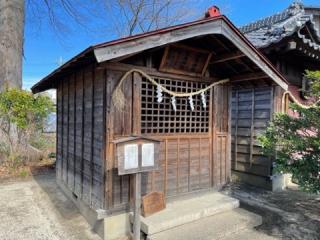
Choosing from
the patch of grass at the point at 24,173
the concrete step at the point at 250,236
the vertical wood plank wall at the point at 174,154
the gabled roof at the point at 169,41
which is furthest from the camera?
the patch of grass at the point at 24,173

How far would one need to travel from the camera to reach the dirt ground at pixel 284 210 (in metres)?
4.28

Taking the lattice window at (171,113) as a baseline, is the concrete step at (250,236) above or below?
below

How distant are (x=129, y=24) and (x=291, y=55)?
42.2ft

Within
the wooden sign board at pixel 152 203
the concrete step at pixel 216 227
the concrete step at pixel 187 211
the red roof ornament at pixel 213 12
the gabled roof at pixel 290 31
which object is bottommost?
the concrete step at pixel 216 227

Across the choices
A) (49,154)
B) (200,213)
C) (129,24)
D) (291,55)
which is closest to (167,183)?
(200,213)

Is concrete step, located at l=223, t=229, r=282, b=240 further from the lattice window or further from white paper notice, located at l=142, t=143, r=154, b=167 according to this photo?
the lattice window

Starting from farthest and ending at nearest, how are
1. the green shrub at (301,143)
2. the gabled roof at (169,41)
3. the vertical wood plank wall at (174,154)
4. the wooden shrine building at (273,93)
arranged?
1. the wooden shrine building at (273,93)
2. the vertical wood plank wall at (174,154)
3. the green shrub at (301,143)
4. the gabled roof at (169,41)

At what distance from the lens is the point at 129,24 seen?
17.4 metres

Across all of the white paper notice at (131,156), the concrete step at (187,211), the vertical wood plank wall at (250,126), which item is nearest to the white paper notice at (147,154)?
the white paper notice at (131,156)

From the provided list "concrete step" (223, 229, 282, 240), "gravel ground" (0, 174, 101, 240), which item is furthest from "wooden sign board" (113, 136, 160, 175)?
"concrete step" (223, 229, 282, 240)

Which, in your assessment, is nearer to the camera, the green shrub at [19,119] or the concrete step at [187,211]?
the concrete step at [187,211]

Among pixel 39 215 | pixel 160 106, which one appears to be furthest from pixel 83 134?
pixel 39 215

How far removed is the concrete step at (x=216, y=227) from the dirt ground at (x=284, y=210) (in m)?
0.27

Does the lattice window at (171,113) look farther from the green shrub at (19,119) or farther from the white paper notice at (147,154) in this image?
the green shrub at (19,119)
